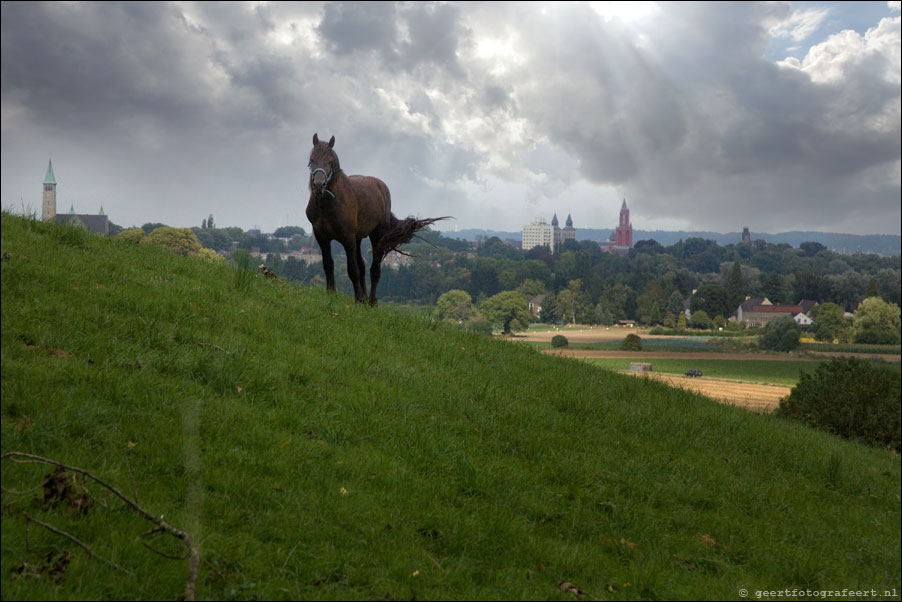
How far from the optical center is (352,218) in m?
13.1

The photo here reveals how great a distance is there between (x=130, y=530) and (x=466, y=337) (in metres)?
9.47

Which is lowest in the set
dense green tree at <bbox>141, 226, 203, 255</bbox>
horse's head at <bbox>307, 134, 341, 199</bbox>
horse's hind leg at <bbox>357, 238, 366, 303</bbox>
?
horse's hind leg at <bbox>357, 238, 366, 303</bbox>

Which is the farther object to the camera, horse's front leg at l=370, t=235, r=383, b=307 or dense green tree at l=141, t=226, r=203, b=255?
horse's front leg at l=370, t=235, r=383, b=307

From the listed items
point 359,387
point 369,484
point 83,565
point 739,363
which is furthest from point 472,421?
point 739,363

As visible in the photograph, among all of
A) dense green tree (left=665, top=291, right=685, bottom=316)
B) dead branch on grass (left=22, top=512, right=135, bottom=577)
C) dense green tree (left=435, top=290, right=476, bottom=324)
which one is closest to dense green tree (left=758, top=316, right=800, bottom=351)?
dense green tree (left=665, top=291, right=685, bottom=316)

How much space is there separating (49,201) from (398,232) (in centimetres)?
690

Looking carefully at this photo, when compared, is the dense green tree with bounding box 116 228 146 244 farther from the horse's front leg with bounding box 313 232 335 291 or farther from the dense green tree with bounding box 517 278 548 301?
the dense green tree with bounding box 517 278 548 301

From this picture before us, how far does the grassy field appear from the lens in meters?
70.4

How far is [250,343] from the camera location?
855 centimetres

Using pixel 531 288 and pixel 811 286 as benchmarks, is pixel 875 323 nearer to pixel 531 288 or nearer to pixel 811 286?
pixel 811 286

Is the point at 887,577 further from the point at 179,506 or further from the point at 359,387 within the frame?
the point at 179,506

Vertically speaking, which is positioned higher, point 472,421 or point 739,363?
point 472,421

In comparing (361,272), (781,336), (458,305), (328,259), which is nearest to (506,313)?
(458,305)

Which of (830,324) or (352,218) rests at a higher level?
(352,218)
